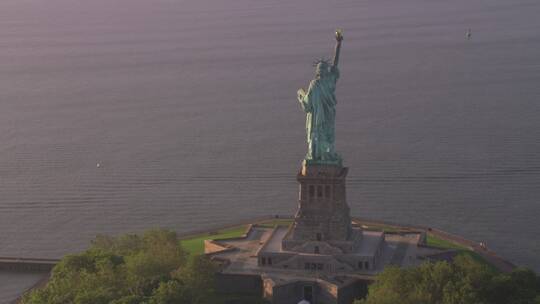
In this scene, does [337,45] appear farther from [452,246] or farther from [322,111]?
[452,246]

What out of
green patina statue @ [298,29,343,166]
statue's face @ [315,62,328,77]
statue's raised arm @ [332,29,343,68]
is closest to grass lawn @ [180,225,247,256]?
green patina statue @ [298,29,343,166]

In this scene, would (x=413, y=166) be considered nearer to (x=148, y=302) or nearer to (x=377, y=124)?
(x=377, y=124)

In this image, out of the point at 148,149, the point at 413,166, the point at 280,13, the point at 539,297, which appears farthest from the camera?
the point at 280,13

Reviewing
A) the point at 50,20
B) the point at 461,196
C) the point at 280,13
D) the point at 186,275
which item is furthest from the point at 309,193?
the point at 50,20

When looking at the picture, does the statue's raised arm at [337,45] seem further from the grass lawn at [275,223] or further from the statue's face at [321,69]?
the grass lawn at [275,223]

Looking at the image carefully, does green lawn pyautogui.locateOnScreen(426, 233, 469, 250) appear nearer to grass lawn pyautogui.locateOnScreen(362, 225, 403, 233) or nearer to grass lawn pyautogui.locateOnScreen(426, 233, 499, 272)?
grass lawn pyautogui.locateOnScreen(426, 233, 499, 272)

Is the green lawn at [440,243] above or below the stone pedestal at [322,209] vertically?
below

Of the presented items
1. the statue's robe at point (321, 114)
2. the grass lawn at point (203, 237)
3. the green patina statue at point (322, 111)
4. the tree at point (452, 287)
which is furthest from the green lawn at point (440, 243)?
the grass lawn at point (203, 237)
